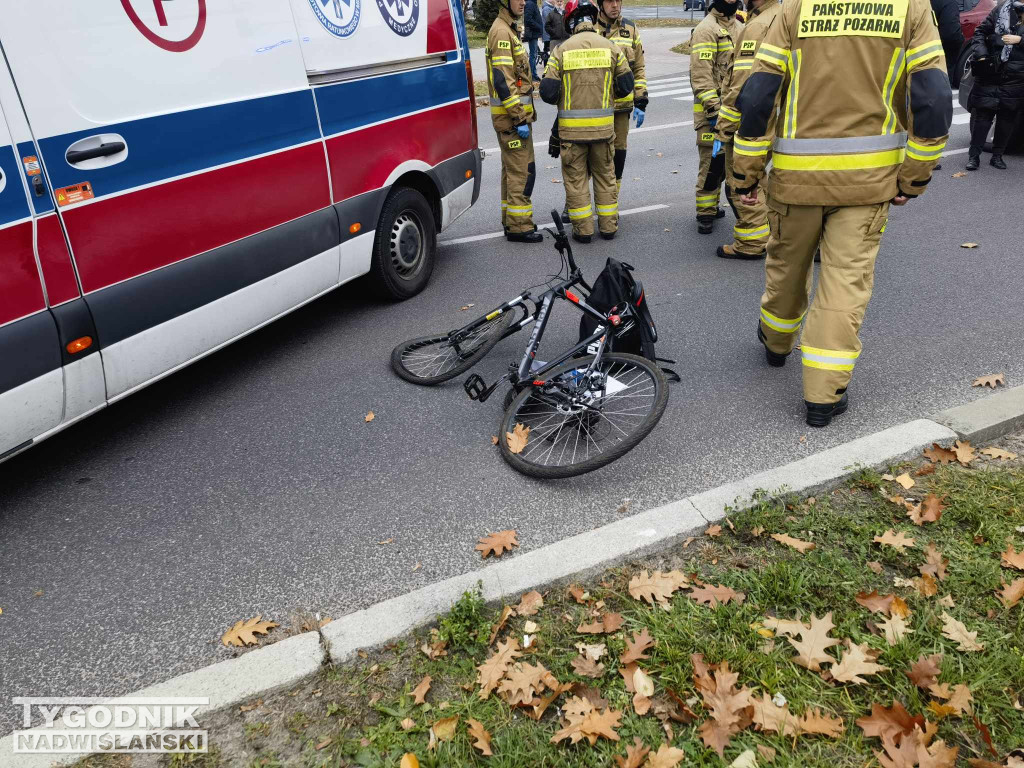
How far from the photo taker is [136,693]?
2.69 m

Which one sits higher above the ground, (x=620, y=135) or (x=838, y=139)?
(x=838, y=139)

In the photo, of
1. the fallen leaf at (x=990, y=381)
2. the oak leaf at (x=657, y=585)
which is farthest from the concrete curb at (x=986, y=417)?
the oak leaf at (x=657, y=585)

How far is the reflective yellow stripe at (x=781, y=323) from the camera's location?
14.8 ft

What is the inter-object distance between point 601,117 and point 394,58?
2.18 metres

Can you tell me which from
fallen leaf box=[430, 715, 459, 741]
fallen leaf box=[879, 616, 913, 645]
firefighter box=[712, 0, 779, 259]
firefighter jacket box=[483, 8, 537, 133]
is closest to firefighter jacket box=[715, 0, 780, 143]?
firefighter box=[712, 0, 779, 259]

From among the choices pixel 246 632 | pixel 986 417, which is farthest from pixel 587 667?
pixel 986 417

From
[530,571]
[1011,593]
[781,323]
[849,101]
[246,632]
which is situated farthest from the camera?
[781,323]

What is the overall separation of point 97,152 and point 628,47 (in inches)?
211

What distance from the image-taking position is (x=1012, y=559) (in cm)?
296

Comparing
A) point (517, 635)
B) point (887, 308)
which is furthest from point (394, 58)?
point (517, 635)

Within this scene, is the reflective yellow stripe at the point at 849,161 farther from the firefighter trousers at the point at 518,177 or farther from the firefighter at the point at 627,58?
the firefighter trousers at the point at 518,177

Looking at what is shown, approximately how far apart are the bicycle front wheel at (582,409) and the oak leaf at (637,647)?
1155 millimetres

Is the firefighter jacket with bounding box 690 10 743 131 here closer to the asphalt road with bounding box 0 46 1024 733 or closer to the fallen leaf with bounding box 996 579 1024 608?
the asphalt road with bounding box 0 46 1024 733

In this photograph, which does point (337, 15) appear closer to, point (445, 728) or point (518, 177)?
point (518, 177)
